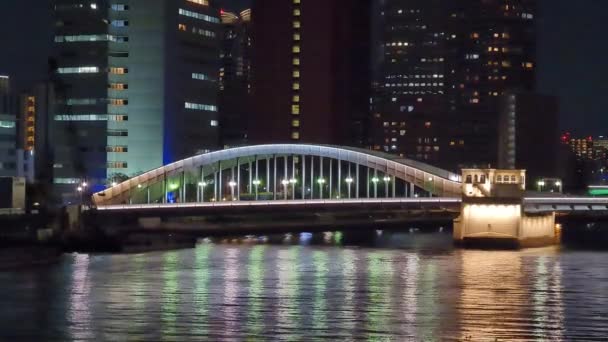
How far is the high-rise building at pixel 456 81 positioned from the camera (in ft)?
500

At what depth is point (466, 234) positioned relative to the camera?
224ft

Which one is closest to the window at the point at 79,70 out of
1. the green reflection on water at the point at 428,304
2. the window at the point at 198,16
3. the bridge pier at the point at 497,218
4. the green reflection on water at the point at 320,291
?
the window at the point at 198,16

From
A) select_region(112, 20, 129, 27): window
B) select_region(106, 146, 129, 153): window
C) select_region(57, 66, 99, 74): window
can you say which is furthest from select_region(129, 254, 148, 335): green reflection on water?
select_region(57, 66, 99, 74): window


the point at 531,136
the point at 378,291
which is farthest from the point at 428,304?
the point at 531,136

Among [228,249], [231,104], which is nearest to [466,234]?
[228,249]

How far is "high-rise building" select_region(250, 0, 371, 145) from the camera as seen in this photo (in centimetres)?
12150

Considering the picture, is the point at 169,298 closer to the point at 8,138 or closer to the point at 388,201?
the point at 388,201

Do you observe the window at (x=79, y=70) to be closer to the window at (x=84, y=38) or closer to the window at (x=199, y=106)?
the window at (x=84, y=38)

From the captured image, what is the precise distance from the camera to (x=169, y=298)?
37688 mm

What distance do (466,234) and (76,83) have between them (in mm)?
41638

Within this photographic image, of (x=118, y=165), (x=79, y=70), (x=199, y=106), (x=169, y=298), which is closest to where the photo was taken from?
(x=169, y=298)

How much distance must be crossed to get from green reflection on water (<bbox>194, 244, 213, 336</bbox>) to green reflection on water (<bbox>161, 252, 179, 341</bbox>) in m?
0.60

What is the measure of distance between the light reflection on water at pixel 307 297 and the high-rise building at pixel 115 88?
38714 millimetres

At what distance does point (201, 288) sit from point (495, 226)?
1197 inches
